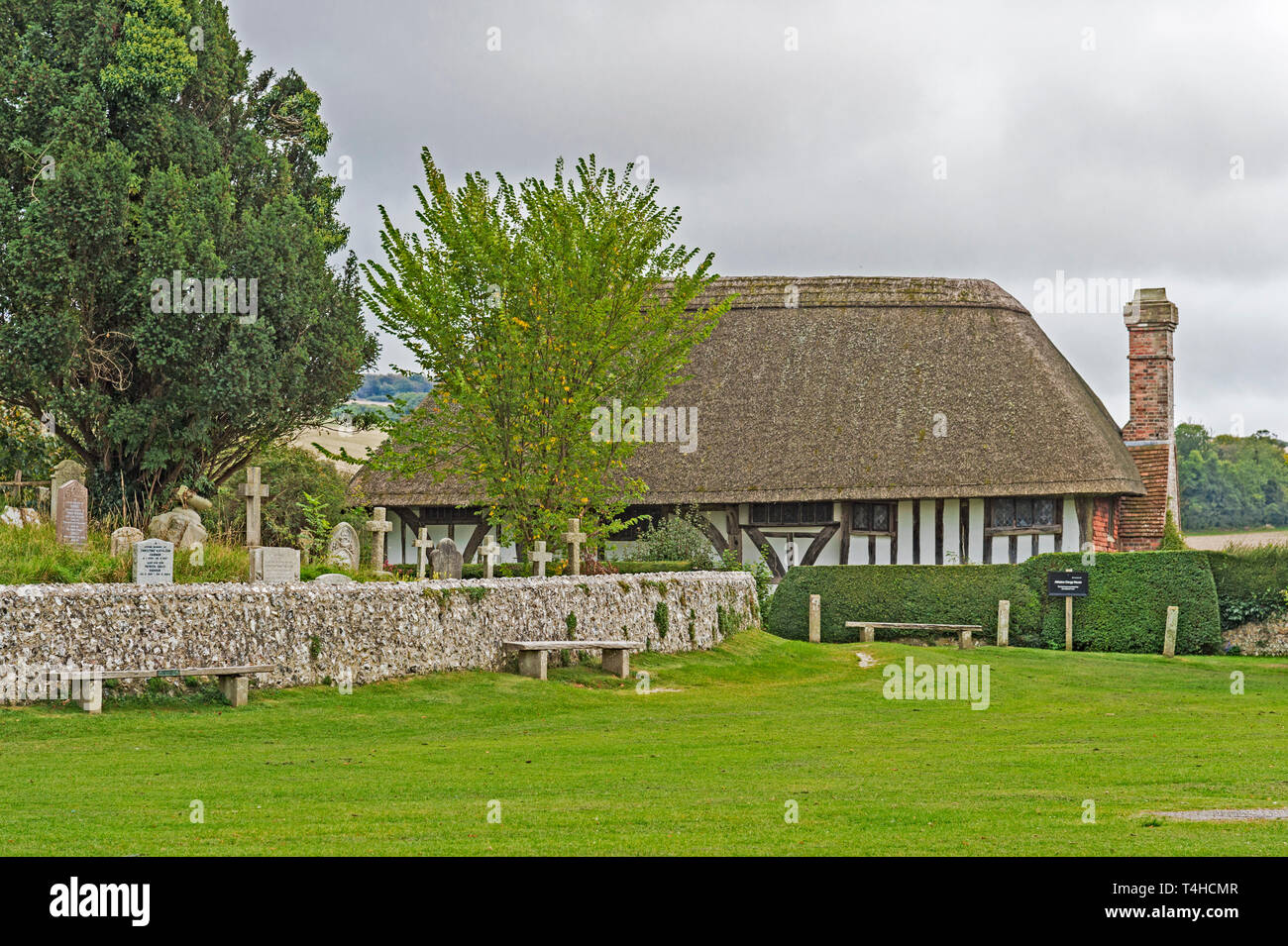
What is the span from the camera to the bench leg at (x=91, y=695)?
15367mm

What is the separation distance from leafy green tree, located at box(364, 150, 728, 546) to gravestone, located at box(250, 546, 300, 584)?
21.4 ft

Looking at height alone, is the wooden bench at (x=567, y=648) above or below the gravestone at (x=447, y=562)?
below

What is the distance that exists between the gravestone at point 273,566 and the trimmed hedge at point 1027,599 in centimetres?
1473

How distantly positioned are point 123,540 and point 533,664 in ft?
18.9

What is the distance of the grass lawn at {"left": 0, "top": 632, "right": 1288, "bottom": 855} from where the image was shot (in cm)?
873

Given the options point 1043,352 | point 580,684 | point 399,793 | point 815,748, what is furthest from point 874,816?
point 1043,352

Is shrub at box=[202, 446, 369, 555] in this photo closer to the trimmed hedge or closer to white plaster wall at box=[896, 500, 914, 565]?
the trimmed hedge

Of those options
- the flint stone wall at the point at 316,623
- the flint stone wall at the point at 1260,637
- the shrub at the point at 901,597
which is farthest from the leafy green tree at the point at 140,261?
the flint stone wall at the point at 1260,637

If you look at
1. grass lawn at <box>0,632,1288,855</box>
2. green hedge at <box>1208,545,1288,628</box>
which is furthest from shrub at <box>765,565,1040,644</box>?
grass lawn at <box>0,632,1288,855</box>

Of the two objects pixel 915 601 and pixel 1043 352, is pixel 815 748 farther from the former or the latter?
pixel 1043 352

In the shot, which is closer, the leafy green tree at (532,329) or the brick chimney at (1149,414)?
the leafy green tree at (532,329)

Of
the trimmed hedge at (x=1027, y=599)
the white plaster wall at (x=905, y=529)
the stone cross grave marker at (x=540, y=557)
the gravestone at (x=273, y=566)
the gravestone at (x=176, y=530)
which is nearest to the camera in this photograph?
the gravestone at (x=273, y=566)

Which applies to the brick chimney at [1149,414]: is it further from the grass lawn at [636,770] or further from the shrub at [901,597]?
the grass lawn at [636,770]

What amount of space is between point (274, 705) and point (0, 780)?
16.6 ft
